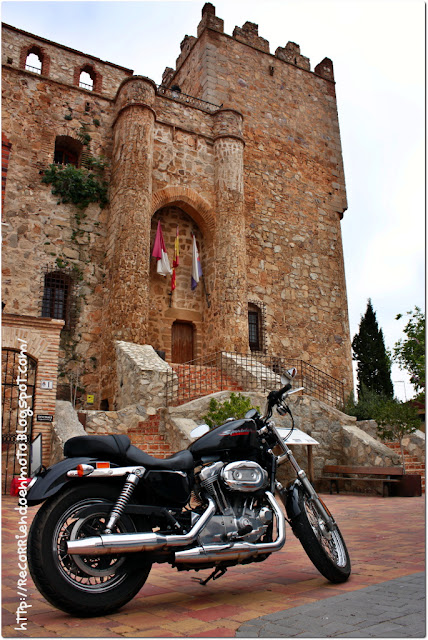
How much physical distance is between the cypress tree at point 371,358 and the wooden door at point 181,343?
8387mm

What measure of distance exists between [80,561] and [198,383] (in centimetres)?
1028

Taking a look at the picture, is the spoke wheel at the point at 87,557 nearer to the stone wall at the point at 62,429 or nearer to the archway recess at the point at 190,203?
the stone wall at the point at 62,429

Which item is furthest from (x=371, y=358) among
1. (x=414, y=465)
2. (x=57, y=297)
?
(x=57, y=297)

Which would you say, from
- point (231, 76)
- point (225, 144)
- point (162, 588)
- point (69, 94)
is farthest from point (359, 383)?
point (162, 588)

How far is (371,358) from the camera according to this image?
2331 centimetres

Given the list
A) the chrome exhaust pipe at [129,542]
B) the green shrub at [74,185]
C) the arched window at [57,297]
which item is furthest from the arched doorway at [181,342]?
the chrome exhaust pipe at [129,542]

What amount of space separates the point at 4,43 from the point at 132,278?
8.73m

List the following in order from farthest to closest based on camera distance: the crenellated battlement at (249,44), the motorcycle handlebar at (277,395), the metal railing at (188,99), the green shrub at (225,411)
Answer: the crenellated battlement at (249,44), the metal railing at (188,99), the green shrub at (225,411), the motorcycle handlebar at (277,395)

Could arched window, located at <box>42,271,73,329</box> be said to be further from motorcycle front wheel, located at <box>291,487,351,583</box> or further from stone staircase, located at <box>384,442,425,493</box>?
motorcycle front wheel, located at <box>291,487,351,583</box>

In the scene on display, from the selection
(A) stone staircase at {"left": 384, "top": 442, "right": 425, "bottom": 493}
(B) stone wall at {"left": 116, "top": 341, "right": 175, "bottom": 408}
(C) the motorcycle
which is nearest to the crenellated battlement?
(B) stone wall at {"left": 116, "top": 341, "right": 175, "bottom": 408}

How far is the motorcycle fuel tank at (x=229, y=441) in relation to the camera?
3449 mm

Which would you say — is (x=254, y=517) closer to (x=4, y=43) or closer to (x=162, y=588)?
(x=162, y=588)

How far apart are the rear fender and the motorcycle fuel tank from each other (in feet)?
2.49

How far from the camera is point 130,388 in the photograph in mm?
11773
